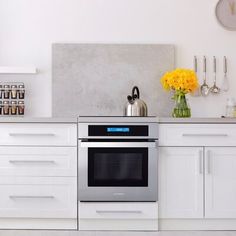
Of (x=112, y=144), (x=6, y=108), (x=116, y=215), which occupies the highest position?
(x=6, y=108)

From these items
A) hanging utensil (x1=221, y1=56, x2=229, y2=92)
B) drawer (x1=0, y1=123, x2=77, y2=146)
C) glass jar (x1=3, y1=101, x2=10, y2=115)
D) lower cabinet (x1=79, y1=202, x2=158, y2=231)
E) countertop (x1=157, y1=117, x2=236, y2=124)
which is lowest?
lower cabinet (x1=79, y1=202, x2=158, y2=231)

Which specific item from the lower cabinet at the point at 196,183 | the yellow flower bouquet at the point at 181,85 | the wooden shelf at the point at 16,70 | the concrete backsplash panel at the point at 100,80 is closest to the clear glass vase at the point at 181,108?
the yellow flower bouquet at the point at 181,85

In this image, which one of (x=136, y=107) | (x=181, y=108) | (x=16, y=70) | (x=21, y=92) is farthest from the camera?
(x=21, y=92)

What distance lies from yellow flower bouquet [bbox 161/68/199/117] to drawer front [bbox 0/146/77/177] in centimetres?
101

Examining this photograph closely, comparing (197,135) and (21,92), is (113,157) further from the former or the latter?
(21,92)

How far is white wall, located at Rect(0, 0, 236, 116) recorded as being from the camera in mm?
4828

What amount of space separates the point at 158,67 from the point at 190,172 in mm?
1117

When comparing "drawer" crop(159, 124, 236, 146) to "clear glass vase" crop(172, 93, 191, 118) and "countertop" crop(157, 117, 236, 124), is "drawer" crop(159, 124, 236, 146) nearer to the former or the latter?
"countertop" crop(157, 117, 236, 124)

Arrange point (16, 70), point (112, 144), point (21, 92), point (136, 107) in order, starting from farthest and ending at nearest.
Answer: point (21, 92), point (16, 70), point (136, 107), point (112, 144)

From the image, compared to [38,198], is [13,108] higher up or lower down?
higher up

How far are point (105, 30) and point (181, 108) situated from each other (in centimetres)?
103

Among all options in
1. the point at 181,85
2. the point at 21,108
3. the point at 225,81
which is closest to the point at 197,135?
the point at 181,85

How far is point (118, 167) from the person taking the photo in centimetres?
416

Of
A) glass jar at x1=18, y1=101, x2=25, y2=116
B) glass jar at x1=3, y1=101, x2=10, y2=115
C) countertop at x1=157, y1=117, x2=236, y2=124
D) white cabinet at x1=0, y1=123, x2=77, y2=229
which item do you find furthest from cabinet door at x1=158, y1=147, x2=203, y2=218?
glass jar at x1=3, y1=101, x2=10, y2=115
